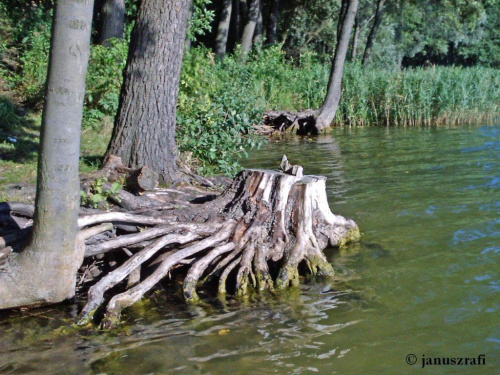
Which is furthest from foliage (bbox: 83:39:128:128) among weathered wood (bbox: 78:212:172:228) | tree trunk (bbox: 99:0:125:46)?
weathered wood (bbox: 78:212:172:228)

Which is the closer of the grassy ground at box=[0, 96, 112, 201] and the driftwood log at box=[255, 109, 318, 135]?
the grassy ground at box=[0, 96, 112, 201]

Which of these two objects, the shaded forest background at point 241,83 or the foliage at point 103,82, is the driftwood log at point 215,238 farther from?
the foliage at point 103,82

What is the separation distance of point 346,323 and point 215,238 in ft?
6.46

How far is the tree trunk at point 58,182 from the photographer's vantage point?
5.28 m

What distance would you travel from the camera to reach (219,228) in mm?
7320

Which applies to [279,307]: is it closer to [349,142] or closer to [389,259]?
[389,259]

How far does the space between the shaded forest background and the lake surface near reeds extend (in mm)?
3607

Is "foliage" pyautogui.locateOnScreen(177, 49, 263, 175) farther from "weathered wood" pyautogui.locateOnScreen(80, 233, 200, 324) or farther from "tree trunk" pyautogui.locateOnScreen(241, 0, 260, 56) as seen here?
"tree trunk" pyautogui.locateOnScreen(241, 0, 260, 56)

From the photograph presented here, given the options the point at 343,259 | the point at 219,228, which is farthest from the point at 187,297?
the point at 343,259

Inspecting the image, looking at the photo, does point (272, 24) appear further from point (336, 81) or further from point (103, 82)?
point (103, 82)

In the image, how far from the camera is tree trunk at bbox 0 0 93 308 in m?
5.28

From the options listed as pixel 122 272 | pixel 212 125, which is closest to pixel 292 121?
pixel 212 125

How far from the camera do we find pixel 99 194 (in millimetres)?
7547

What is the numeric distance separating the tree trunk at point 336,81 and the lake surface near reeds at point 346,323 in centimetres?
1266
